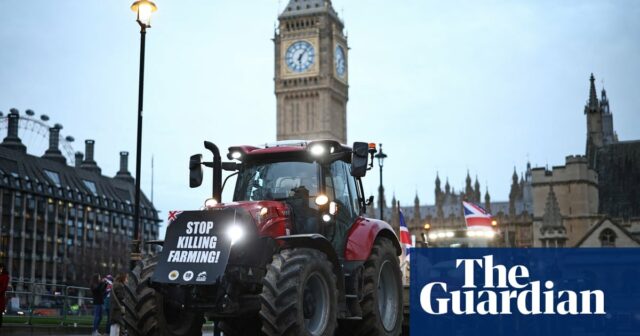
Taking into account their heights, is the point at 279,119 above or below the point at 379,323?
above

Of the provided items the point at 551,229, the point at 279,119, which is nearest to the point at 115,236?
the point at 279,119

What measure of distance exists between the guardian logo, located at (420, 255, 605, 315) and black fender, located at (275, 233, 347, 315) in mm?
1108

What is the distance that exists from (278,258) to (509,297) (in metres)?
3.12

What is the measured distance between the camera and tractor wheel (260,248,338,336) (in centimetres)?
1016

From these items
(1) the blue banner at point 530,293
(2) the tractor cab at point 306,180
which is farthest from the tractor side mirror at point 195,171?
(1) the blue banner at point 530,293

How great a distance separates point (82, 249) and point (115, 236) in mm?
9074

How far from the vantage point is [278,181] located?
41.4 feet

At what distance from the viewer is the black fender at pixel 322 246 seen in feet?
36.8

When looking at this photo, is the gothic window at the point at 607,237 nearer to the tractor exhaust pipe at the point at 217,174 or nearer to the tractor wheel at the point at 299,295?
the tractor exhaust pipe at the point at 217,174

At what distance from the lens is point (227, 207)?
11250 mm

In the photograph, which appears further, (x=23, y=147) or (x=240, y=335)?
(x=23, y=147)

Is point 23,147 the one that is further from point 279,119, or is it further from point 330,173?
point 330,173

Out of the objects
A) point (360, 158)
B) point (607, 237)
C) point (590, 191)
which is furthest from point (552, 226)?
point (360, 158)

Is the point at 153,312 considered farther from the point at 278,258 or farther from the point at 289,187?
the point at 289,187
